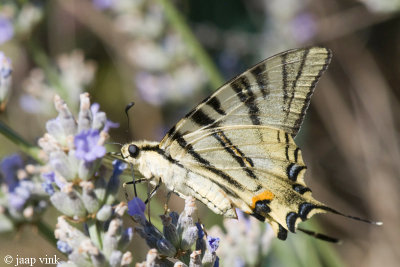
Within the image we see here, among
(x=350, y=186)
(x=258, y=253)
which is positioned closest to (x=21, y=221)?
(x=258, y=253)

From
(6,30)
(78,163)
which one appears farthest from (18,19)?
(78,163)

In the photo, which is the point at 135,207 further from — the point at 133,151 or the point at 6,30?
the point at 6,30

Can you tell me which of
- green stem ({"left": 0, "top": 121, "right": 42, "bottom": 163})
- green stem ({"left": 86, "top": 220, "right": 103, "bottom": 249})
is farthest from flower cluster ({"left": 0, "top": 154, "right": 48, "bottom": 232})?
green stem ({"left": 86, "top": 220, "right": 103, "bottom": 249})

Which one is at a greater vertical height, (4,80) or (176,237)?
(4,80)

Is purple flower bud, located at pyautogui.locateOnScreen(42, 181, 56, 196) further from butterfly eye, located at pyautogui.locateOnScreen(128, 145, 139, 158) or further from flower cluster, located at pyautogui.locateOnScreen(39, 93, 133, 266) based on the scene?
butterfly eye, located at pyautogui.locateOnScreen(128, 145, 139, 158)

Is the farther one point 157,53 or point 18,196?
point 157,53

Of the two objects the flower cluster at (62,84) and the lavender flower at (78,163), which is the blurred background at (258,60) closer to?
the flower cluster at (62,84)

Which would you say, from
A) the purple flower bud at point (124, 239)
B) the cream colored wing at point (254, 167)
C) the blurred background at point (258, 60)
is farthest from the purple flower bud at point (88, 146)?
the blurred background at point (258, 60)

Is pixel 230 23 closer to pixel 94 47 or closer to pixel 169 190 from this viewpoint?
pixel 94 47
